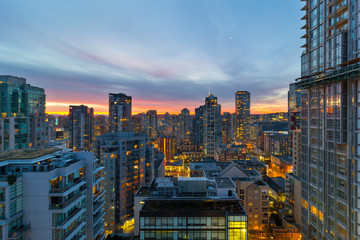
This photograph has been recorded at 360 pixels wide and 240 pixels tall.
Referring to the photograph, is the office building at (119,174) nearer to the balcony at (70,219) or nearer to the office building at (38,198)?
the office building at (38,198)

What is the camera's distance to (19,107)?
4866cm

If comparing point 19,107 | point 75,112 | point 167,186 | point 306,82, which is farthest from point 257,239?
point 75,112

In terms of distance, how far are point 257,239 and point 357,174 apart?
4051 centimetres

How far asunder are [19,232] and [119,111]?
16876 centimetres

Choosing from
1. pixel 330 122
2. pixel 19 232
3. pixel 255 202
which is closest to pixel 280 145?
pixel 255 202

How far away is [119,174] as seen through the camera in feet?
203

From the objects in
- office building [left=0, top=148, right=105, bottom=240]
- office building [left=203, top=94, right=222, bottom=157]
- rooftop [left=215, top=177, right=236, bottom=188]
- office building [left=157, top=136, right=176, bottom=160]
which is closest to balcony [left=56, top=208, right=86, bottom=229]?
office building [left=0, top=148, right=105, bottom=240]

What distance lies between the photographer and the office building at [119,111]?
573 feet

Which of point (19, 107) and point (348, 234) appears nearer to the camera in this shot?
point (348, 234)

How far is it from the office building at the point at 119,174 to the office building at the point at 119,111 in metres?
111

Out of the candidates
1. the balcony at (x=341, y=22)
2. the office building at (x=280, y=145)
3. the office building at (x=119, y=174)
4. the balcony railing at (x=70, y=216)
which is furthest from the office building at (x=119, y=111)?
Result: the balcony at (x=341, y=22)

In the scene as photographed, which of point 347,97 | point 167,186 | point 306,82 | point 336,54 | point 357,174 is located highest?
point 336,54

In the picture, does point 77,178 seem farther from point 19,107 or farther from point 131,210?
point 131,210

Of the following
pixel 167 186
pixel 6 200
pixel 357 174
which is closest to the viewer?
pixel 6 200
